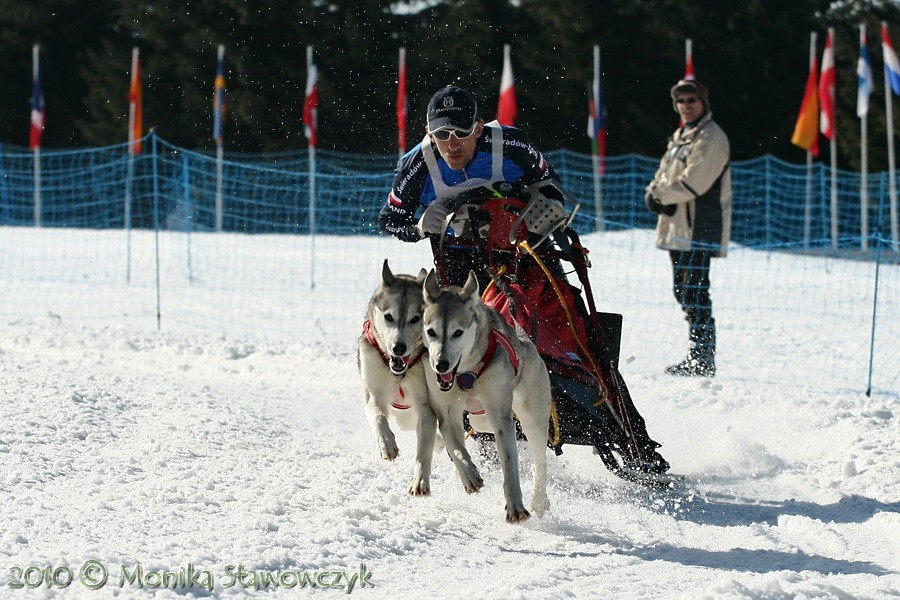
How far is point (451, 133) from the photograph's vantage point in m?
5.35

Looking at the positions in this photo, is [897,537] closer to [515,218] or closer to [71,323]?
[515,218]

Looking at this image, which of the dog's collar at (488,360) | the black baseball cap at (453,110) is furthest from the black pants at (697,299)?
the dog's collar at (488,360)

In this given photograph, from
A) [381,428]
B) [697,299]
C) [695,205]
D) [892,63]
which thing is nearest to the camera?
[381,428]

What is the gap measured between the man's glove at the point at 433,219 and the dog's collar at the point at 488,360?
92cm

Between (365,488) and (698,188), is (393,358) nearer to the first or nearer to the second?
(365,488)

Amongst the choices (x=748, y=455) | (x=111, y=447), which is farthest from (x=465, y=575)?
(x=748, y=455)

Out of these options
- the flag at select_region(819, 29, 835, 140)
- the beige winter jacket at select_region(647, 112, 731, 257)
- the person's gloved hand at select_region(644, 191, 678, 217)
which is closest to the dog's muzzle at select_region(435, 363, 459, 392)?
the beige winter jacket at select_region(647, 112, 731, 257)

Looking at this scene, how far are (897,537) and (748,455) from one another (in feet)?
4.76

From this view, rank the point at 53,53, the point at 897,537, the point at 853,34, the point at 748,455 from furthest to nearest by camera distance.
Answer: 1. the point at 53,53
2. the point at 853,34
3. the point at 748,455
4. the point at 897,537

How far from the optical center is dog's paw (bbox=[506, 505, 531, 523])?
446cm

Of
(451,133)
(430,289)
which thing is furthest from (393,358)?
(451,133)

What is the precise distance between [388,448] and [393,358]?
0.35 meters

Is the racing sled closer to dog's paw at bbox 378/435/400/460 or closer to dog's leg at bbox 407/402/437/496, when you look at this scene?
dog's leg at bbox 407/402/437/496

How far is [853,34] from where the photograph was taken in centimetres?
2809
